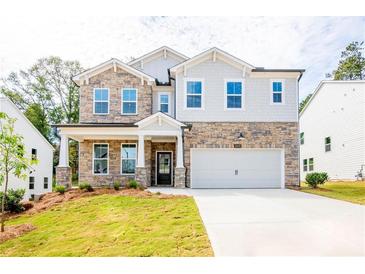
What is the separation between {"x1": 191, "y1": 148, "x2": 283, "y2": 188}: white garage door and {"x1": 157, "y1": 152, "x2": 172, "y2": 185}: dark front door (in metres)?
1.68

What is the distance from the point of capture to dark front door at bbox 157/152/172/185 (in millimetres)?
15523

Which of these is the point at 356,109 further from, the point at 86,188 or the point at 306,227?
the point at 86,188

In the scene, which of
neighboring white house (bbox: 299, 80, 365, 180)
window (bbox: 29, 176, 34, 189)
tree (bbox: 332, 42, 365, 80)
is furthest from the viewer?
tree (bbox: 332, 42, 365, 80)

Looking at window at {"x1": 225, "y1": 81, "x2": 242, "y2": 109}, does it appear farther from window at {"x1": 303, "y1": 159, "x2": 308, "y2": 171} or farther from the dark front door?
window at {"x1": 303, "y1": 159, "x2": 308, "y2": 171}

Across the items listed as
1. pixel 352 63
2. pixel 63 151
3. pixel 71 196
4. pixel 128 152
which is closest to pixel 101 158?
pixel 128 152

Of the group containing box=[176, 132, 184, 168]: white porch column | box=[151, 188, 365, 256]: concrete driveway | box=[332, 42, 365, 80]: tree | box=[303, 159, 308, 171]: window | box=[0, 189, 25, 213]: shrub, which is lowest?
box=[0, 189, 25, 213]: shrub

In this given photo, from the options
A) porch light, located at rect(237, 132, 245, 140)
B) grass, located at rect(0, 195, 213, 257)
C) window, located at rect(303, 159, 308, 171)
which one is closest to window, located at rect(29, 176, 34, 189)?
grass, located at rect(0, 195, 213, 257)

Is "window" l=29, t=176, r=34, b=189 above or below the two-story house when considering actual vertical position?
below

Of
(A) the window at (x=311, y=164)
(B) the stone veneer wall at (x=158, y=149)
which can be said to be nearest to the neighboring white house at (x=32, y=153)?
(B) the stone veneer wall at (x=158, y=149)

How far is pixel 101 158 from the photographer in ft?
49.3

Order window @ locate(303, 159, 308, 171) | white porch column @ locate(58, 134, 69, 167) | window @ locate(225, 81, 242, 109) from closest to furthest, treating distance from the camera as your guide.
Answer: white porch column @ locate(58, 134, 69, 167), window @ locate(225, 81, 242, 109), window @ locate(303, 159, 308, 171)

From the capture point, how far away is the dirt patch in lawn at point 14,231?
8.10 meters

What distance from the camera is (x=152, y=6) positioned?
6863 mm

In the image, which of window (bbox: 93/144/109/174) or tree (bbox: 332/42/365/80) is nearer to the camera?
window (bbox: 93/144/109/174)
